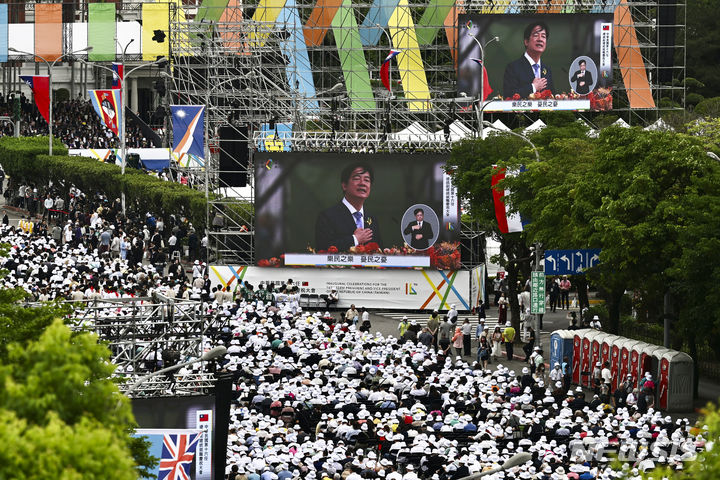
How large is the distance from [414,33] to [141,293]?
25.9 meters

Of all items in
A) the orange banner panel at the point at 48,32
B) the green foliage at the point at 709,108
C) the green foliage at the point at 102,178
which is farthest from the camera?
the orange banner panel at the point at 48,32

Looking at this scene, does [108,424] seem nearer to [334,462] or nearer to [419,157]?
[334,462]

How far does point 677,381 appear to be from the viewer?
33094mm

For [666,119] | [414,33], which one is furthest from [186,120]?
[666,119]

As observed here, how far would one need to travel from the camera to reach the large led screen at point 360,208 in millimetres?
48625

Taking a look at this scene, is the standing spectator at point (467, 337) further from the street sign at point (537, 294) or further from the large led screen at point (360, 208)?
the large led screen at point (360, 208)

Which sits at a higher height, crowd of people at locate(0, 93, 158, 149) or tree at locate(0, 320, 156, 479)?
crowd of people at locate(0, 93, 158, 149)

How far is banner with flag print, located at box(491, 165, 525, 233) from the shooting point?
42031 millimetres

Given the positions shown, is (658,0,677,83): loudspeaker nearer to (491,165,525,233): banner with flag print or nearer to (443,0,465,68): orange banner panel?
(443,0,465,68): orange banner panel

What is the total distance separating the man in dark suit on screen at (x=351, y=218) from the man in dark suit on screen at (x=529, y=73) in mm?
21463

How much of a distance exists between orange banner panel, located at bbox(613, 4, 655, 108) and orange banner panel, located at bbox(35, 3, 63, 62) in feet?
140

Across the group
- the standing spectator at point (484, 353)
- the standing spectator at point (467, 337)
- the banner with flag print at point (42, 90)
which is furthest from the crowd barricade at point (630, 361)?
the banner with flag print at point (42, 90)

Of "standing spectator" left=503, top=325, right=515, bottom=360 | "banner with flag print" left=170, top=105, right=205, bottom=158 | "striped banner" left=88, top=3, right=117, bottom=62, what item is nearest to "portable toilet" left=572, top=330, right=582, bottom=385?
"standing spectator" left=503, top=325, right=515, bottom=360

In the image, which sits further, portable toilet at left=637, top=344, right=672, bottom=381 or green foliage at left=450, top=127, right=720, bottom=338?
portable toilet at left=637, top=344, right=672, bottom=381
